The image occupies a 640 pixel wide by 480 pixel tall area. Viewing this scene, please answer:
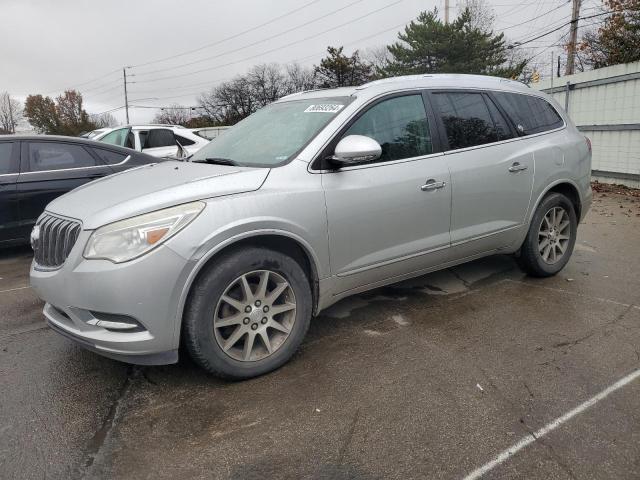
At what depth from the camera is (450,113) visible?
4012 mm

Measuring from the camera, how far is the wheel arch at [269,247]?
8.91 ft

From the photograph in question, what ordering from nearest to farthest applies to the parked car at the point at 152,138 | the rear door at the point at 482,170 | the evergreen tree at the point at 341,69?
the rear door at the point at 482,170 < the parked car at the point at 152,138 < the evergreen tree at the point at 341,69

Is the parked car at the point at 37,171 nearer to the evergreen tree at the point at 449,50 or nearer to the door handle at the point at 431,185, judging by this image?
the door handle at the point at 431,185

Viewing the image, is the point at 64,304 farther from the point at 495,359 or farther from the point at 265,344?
the point at 495,359

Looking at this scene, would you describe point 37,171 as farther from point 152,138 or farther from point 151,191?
point 152,138

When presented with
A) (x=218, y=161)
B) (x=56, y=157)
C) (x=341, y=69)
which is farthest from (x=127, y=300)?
(x=341, y=69)

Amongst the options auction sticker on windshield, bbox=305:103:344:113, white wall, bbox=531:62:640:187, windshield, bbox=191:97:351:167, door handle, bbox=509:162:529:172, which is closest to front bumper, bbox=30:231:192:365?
windshield, bbox=191:97:351:167

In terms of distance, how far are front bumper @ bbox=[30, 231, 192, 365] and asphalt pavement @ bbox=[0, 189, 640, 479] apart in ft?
1.21

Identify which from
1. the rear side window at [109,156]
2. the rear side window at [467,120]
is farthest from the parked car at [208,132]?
the rear side window at [467,120]

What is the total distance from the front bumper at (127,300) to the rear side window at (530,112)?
320cm

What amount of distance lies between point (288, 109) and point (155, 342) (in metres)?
2.12

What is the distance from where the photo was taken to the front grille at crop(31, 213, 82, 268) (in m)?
2.83

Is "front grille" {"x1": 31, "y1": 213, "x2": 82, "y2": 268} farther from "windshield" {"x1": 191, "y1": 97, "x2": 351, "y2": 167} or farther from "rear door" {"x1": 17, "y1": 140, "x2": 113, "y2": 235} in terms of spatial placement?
"rear door" {"x1": 17, "y1": 140, "x2": 113, "y2": 235}

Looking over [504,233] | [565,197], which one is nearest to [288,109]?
[504,233]
